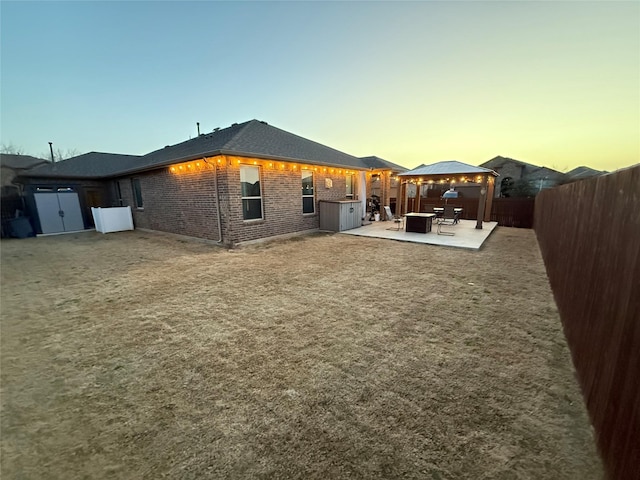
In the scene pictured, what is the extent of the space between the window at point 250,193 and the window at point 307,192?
2.44 metres

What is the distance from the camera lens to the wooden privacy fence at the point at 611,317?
1.33 m

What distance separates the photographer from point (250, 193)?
8.58 metres

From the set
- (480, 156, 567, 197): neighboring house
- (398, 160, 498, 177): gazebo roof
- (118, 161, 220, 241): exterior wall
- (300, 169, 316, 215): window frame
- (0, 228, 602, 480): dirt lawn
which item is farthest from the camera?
(480, 156, 567, 197): neighboring house

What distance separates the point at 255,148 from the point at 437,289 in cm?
732

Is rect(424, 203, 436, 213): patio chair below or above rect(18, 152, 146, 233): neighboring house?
below

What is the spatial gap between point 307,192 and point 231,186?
3863 mm

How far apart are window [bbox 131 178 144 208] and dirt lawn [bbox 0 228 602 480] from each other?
29.3 feet

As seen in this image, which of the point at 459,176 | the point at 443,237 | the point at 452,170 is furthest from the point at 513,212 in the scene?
the point at 443,237

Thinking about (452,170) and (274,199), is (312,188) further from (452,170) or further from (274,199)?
(452,170)

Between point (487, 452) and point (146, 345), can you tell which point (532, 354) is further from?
point (146, 345)

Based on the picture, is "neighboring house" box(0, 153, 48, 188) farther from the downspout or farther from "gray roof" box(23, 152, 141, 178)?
the downspout

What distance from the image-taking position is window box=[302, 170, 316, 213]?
1069 centimetres

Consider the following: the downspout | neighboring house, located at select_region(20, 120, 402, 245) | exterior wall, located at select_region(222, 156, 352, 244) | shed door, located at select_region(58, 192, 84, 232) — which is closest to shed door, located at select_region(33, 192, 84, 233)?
shed door, located at select_region(58, 192, 84, 232)

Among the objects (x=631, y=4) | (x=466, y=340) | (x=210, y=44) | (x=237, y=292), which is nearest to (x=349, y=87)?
(x=210, y=44)
